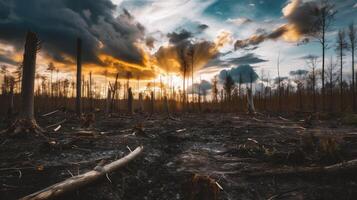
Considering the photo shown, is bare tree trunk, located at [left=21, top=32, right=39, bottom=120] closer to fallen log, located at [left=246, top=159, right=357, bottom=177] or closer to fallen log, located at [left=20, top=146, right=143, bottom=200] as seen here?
fallen log, located at [left=20, top=146, right=143, bottom=200]

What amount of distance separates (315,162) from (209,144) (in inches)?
159

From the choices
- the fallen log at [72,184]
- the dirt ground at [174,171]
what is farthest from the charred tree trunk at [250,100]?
the fallen log at [72,184]

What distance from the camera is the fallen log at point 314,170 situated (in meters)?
4.09

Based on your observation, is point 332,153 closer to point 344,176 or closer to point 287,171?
point 344,176

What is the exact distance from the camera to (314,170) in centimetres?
429

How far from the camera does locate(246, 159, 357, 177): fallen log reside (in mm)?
4086

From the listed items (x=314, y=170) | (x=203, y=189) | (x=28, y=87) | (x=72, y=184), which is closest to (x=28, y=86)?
(x=28, y=87)

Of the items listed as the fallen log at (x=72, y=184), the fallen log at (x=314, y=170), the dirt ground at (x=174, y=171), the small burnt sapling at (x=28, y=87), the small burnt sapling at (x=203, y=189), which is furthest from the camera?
the small burnt sapling at (x=28, y=87)

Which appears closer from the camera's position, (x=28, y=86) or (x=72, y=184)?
(x=72, y=184)

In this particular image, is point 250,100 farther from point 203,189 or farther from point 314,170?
point 203,189

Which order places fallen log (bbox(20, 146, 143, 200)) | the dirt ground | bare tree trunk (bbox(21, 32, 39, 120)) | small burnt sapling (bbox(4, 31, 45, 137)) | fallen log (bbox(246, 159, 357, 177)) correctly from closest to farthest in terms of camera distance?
1. fallen log (bbox(20, 146, 143, 200))
2. the dirt ground
3. fallen log (bbox(246, 159, 357, 177))
4. small burnt sapling (bbox(4, 31, 45, 137))
5. bare tree trunk (bbox(21, 32, 39, 120))

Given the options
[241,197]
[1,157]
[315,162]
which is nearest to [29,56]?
[1,157]

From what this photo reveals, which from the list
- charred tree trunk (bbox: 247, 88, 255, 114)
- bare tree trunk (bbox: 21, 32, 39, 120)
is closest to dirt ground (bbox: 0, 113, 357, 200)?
bare tree trunk (bbox: 21, 32, 39, 120)

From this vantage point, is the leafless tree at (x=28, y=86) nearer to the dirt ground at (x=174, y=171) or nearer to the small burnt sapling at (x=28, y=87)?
the small burnt sapling at (x=28, y=87)
